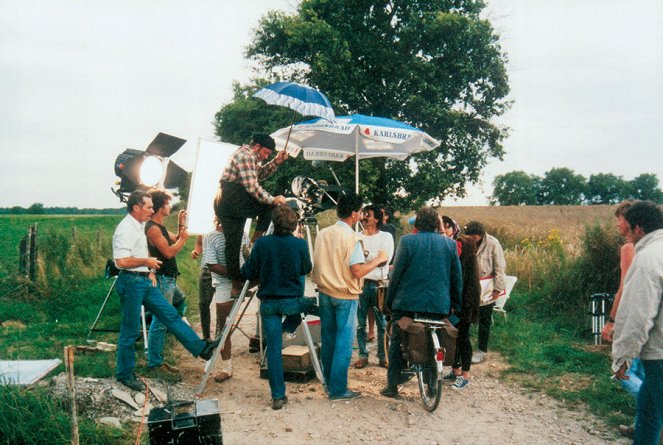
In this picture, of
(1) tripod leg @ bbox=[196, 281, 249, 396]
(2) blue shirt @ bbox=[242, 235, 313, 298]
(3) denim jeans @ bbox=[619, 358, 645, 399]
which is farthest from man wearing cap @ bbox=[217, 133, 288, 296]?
(3) denim jeans @ bbox=[619, 358, 645, 399]

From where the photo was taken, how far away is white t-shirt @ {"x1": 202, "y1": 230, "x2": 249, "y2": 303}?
599cm

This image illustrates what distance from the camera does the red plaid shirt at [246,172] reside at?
5070 mm

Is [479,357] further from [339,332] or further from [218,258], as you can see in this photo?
[218,258]

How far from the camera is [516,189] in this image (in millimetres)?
81000

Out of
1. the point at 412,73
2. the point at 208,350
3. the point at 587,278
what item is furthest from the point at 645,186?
the point at 208,350

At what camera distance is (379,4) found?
2095 cm

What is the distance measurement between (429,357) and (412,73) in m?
16.8

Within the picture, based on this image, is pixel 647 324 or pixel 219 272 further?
pixel 219 272

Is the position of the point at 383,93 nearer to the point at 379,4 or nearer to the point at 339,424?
the point at 379,4

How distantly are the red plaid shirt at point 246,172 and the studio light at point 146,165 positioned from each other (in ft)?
4.61

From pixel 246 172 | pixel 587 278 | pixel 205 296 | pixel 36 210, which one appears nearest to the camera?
pixel 246 172

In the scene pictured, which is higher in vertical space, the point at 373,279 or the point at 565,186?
the point at 565,186

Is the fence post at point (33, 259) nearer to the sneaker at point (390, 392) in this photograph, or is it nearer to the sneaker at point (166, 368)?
the sneaker at point (166, 368)

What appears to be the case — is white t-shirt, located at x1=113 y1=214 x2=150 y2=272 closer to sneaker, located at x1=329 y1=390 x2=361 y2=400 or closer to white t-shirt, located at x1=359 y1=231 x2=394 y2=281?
sneaker, located at x1=329 y1=390 x2=361 y2=400
